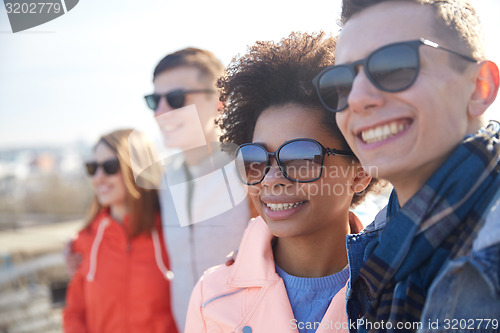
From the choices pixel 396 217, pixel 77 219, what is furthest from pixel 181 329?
pixel 77 219

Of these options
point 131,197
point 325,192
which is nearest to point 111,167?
point 131,197

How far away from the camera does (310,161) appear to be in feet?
5.58

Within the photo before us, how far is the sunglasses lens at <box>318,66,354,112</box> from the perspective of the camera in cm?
137

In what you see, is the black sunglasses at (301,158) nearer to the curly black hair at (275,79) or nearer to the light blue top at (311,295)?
the curly black hair at (275,79)

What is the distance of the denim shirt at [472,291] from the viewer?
108 centimetres

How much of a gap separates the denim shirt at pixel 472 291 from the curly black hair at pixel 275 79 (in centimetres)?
76

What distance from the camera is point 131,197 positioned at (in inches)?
125

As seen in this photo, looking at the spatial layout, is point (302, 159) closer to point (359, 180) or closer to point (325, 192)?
point (325, 192)

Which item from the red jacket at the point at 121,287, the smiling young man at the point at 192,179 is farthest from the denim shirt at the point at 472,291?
the red jacket at the point at 121,287

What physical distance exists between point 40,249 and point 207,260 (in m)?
8.21

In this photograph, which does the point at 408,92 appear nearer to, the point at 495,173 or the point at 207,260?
the point at 495,173

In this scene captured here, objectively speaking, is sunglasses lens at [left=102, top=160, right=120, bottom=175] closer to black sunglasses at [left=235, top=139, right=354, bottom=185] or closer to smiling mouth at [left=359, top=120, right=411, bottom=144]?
black sunglasses at [left=235, top=139, right=354, bottom=185]

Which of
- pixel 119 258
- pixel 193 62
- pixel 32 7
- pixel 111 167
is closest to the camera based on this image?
pixel 32 7

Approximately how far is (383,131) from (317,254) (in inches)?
28.3
